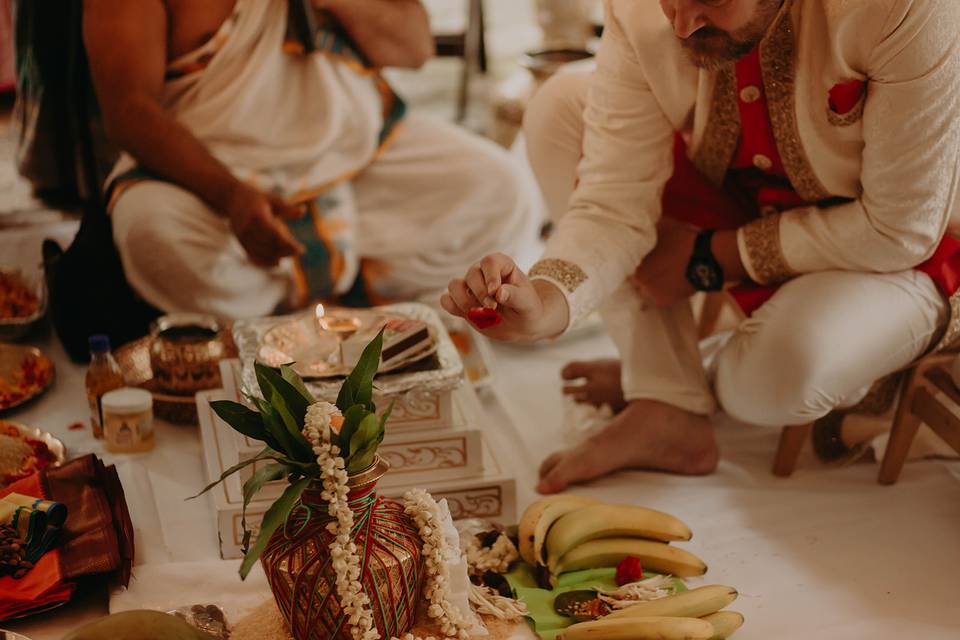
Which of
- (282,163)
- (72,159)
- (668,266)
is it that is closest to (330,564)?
(668,266)

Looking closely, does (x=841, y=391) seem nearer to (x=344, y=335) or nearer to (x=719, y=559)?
(x=719, y=559)

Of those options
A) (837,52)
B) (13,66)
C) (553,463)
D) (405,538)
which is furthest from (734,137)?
(13,66)

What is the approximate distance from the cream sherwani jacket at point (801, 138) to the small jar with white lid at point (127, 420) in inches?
32.7

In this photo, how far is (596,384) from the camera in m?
2.28

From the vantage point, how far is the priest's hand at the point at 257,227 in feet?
7.81

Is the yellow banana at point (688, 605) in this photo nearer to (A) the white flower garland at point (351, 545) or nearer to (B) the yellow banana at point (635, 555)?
(B) the yellow banana at point (635, 555)

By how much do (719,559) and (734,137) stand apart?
2.49 feet

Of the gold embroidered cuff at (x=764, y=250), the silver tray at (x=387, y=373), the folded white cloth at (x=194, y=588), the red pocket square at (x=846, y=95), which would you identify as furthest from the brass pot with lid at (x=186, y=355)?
the red pocket square at (x=846, y=95)

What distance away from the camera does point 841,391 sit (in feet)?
6.20

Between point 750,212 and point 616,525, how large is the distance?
0.72m

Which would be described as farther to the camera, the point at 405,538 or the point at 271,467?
the point at 405,538

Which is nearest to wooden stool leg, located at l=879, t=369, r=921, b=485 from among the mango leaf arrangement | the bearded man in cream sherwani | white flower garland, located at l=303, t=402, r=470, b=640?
the bearded man in cream sherwani

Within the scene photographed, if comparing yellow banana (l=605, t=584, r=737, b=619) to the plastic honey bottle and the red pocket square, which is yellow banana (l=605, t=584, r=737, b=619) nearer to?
the red pocket square

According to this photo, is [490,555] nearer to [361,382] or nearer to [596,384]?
[361,382]
